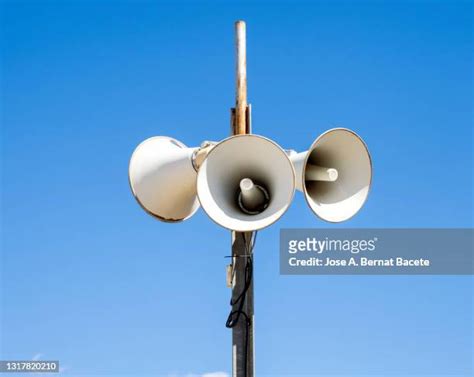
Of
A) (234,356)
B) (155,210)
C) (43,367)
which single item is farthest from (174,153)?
(43,367)

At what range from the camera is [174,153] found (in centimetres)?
705

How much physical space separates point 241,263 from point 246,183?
75 centimetres

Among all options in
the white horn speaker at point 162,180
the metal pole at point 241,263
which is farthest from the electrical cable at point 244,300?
the white horn speaker at point 162,180

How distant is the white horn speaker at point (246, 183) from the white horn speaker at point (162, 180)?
1.95ft

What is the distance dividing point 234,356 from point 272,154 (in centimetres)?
147

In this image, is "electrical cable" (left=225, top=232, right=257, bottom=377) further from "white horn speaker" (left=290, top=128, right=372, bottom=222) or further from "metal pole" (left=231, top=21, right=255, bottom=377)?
"white horn speaker" (left=290, top=128, right=372, bottom=222)

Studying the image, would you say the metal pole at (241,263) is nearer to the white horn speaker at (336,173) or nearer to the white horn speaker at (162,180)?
the white horn speaker at (162,180)

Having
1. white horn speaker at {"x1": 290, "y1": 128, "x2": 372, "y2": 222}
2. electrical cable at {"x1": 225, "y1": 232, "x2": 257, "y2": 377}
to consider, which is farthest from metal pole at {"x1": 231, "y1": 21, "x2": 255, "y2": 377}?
white horn speaker at {"x1": 290, "y1": 128, "x2": 372, "y2": 222}

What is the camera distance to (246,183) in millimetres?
6293

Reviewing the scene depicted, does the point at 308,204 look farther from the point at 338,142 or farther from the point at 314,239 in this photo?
the point at 314,239

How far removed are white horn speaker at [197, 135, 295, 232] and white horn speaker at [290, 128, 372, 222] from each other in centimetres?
21

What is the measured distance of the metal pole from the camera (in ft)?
21.9

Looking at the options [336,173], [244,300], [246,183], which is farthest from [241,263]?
[336,173]

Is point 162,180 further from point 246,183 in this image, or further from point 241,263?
point 246,183
